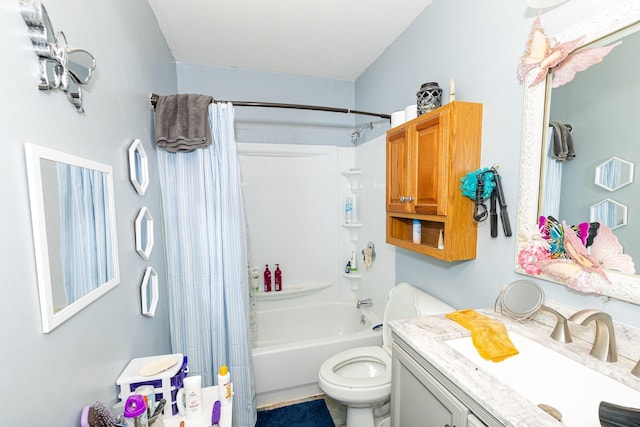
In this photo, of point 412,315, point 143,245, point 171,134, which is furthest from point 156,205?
point 412,315

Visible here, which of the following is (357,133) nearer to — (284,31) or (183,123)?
(284,31)

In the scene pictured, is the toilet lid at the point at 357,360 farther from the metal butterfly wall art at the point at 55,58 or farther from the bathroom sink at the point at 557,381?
the metal butterfly wall art at the point at 55,58

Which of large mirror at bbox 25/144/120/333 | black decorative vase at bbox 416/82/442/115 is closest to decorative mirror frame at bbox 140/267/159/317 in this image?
large mirror at bbox 25/144/120/333

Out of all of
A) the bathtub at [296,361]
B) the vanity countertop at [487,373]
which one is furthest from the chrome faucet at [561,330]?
the bathtub at [296,361]

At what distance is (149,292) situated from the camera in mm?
1441

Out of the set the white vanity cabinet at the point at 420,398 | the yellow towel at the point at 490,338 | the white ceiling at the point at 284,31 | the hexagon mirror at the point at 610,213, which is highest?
the white ceiling at the point at 284,31

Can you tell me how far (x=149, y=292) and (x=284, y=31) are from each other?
186cm

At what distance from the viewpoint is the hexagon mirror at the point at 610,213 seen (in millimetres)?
842

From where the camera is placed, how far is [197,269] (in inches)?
66.4

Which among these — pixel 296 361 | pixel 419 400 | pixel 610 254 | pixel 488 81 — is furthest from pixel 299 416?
pixel 488 81

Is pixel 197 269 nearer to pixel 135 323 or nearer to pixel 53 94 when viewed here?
pixel 135 323

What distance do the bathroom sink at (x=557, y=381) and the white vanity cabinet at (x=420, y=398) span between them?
0.17m

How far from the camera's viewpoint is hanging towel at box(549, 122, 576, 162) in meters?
0.98

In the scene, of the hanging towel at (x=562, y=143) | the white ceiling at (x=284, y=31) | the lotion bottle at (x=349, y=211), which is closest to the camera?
the hanging towel at (x=562, y=143)
